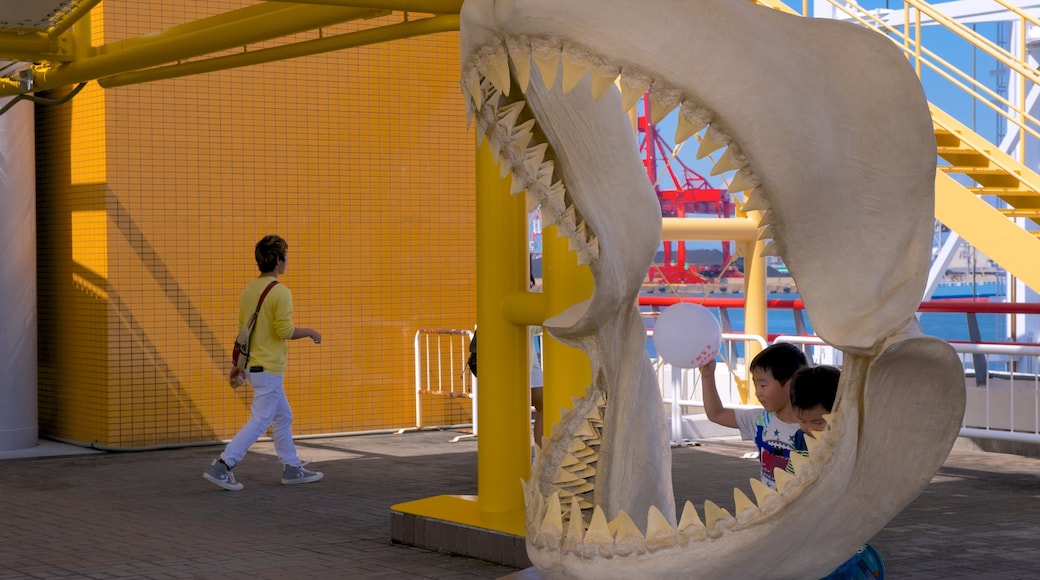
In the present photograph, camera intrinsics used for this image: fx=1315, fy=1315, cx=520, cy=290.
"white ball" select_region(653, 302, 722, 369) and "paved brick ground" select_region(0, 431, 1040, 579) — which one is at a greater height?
"white ball" select_region(653, 302, 722, 369)

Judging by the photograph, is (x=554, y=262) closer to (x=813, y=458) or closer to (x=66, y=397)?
(x=813, y=458)

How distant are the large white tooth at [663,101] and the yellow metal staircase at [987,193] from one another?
7831mm

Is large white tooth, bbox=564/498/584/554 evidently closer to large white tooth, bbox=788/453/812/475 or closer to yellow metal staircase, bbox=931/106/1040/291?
large white tooth, bbox=788/453/812/475

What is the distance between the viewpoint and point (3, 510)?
28.5 feet

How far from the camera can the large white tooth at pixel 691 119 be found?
8.54ft

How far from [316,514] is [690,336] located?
3562 mm

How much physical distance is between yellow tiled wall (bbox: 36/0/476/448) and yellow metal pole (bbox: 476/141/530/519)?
17.9ft

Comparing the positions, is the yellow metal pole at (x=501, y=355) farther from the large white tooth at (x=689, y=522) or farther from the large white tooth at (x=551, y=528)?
the large white tooth at (x=689, y=522)

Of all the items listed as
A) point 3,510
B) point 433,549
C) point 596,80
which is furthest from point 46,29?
point 596,80

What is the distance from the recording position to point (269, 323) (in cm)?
928

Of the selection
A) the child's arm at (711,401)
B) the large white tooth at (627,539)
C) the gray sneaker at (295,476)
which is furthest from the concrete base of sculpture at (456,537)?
the large white tooth at (627,539)

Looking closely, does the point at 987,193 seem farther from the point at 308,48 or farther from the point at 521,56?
the point at 521,56

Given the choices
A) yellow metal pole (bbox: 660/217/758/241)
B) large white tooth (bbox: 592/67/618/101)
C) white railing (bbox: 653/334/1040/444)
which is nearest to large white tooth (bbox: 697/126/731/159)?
large white tooth (bbox: 592/67/618/101)

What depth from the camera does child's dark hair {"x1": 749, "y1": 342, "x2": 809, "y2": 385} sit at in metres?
4.73
